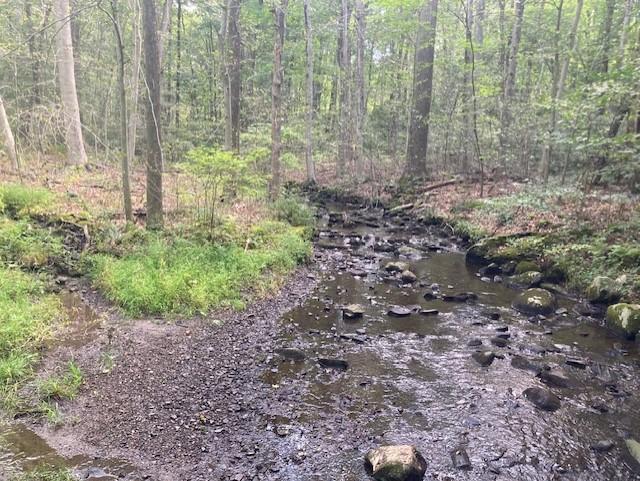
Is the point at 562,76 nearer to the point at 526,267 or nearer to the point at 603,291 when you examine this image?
the point at 526,267

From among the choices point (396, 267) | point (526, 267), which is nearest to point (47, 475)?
point (396, 267)

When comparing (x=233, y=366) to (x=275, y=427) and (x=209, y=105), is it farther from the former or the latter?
(x=209, y=105)

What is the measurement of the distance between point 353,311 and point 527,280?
4.72 meters

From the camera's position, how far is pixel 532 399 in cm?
593

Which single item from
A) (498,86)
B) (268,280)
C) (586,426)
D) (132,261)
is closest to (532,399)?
(586,426)

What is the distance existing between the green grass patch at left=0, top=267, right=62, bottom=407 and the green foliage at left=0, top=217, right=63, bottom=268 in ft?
1.79

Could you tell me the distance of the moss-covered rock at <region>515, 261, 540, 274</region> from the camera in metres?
11.1

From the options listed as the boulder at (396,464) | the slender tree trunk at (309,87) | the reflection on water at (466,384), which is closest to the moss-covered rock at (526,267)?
the reflection on water at (466,384)

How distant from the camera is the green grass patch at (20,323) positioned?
18.0ft

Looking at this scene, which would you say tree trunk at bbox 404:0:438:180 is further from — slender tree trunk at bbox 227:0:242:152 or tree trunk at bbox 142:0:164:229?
tree trunk at bbox 142:0:164:229

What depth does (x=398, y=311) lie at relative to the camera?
895cm

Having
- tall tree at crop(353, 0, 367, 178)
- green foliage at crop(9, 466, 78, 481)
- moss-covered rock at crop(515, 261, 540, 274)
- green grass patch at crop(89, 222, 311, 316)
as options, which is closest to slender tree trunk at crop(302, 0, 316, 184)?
tall tree at crop(353, 0, 367, 178)

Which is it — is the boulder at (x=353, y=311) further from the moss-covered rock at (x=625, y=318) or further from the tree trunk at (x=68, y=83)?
the tree trunk at (x=68, y=83)

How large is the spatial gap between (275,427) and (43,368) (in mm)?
3186
